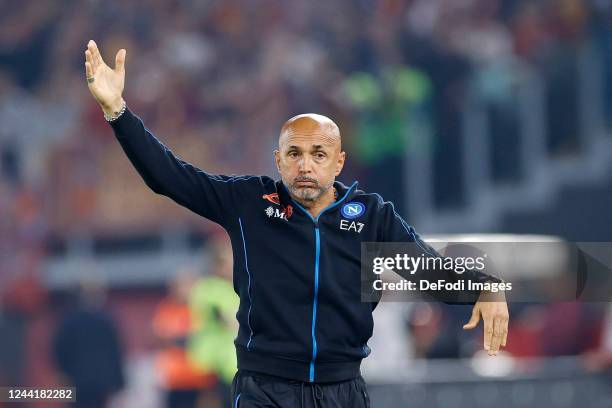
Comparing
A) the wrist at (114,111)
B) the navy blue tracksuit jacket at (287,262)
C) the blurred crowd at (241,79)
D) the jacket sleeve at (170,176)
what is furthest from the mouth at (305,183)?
the blurred crowd at (241,79)

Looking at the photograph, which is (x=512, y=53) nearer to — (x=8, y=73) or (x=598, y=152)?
(x=598, y=152)

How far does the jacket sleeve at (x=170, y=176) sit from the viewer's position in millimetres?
4398

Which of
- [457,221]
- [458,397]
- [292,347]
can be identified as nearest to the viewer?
[292,347]

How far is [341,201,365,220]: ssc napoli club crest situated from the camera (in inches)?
180

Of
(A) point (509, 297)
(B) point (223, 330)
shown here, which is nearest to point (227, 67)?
(B) point (223, 330)

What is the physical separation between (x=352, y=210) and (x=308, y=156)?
29 centimetres

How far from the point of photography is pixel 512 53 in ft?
48.2

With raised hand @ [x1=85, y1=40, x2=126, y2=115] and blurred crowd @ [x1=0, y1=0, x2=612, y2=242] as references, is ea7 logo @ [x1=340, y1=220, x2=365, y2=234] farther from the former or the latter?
blurred crowd @ [x1=0, y1=0, x2=612, y2=242]

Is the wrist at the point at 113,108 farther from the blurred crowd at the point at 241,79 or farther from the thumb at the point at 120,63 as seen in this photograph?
the blurred crowd at the point at 241,79

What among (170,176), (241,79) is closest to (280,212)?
(170,176)

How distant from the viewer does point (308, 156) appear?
4441 millimetres

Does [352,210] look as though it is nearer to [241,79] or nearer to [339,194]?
[339,194]

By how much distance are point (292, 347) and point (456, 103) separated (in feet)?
33.9

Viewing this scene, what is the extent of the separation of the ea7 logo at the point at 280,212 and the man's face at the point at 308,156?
6 centimetres
